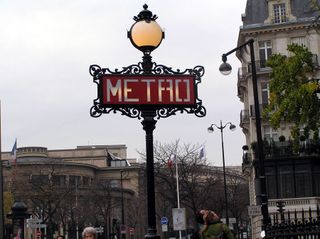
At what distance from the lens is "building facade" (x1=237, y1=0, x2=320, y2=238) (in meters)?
55.9

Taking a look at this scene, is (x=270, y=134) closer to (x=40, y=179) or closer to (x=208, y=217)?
(x=40, y=179)

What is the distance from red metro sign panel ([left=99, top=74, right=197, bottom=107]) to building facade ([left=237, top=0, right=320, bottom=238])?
44521 millimetres

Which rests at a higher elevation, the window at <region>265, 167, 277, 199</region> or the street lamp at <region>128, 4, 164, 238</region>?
the window at <region>265, 167, 277, 199</region>

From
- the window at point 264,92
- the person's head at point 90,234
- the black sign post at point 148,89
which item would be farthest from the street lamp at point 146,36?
the window at point 264,92

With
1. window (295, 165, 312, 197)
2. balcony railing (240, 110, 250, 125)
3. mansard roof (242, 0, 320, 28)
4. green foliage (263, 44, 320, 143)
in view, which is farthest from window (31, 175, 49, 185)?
green foliage (263, 44, 320, 143)

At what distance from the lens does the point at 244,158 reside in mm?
65000

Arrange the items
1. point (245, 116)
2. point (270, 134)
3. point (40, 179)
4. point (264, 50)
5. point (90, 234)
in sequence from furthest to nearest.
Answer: point (40, 179) → point (245, 116) → point (264, 50) → point (270, 134) → point (90, 234)

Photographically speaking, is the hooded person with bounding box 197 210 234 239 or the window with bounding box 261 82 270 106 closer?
the hooded person with bounding box 197 210 234 239

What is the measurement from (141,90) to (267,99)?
167 feet

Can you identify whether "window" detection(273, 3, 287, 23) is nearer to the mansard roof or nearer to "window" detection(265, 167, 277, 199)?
the mansard roof

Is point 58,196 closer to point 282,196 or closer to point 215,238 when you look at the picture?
point 282,196

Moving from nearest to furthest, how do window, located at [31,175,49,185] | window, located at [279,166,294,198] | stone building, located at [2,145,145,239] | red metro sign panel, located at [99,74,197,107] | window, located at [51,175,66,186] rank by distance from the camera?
1. red metro sign panel, located at [99,74,197,107]
2. window, located at [279,166,294,198]
3. stone building, located at [2,145,145,239]
4. window, located at [31,175,49,185]
5. window, located at [51,175,66,186]

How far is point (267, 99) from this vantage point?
59250 millimetres

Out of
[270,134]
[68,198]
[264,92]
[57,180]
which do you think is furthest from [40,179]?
[264,92]
